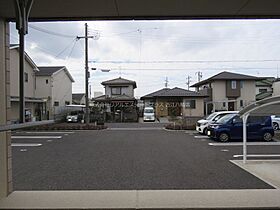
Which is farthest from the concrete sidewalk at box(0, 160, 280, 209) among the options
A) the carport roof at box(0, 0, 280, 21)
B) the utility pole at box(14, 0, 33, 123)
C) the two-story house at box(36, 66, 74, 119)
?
the two-story house at box(36, 66, 74, 119)

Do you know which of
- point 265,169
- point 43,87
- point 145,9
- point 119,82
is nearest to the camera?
point 145,9

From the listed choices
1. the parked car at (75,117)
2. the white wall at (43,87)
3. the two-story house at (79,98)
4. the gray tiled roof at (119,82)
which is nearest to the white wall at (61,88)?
the white wall at (43,87)

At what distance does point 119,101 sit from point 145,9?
35.1 metres

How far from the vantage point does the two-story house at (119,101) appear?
124 ft

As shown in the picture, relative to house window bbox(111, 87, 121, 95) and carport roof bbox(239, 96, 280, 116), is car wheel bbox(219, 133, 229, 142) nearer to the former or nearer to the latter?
carport roof bbox(239, 96, 280, 116)

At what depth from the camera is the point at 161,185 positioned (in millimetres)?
6977

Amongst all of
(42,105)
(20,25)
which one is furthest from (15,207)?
(42,105)

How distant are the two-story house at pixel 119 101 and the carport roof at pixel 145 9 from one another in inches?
1266

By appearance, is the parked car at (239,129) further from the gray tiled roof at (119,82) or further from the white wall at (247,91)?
the gray tiled roof at (119,82)

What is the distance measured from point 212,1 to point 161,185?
13.2ft

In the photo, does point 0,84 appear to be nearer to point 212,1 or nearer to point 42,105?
point 212,1

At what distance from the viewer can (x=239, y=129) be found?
16.4 metres

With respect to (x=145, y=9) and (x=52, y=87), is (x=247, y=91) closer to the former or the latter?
(x=52, y=87)

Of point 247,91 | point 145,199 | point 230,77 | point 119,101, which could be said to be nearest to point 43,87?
point 119,101
